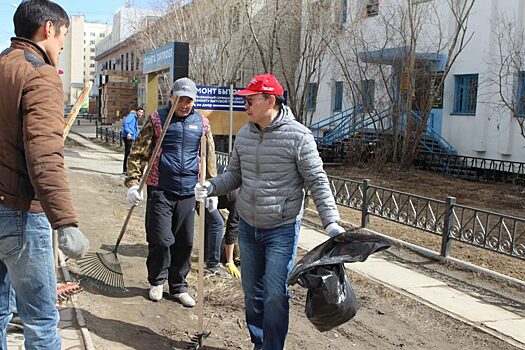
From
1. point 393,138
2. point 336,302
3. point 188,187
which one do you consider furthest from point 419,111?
point 336,302

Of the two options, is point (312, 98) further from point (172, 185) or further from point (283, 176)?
point (283, 176)

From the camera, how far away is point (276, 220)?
3703mm

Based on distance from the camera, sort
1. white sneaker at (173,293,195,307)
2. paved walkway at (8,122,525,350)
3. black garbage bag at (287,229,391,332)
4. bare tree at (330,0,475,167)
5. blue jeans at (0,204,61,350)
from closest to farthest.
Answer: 1. blue jeans at (0,204,61,350)
2. black garbage bag at (287,229,391,332)
3. paved walkway at (8,122,525,350)
4. white sneaker at (173,293,195,307)
5. bare tree at (330,0,475,167)

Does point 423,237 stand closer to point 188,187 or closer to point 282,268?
point 188,187

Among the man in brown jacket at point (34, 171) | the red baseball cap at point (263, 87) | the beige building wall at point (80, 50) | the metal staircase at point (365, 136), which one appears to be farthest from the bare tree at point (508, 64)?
the beige building wall at point (80, 50)

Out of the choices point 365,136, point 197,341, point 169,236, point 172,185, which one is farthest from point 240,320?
point 365,136

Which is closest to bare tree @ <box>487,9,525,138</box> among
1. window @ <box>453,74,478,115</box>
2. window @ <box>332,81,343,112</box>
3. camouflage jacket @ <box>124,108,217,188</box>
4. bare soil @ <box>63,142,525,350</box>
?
window @ <box>453,74,478,115</box>

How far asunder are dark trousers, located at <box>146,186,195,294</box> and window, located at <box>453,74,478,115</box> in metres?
16.1

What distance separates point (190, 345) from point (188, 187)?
50.7 inches

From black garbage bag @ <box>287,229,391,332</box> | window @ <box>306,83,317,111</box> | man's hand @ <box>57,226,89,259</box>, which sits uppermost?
window @ <box>306,83,317,111</box>

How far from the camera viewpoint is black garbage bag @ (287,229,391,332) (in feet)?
11.1

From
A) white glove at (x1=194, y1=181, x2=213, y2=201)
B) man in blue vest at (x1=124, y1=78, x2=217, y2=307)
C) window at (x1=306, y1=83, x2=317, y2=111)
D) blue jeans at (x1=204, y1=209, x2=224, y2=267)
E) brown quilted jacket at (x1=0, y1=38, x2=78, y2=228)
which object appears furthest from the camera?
window at (x1=306, y1=83, x2=317, y2=111)

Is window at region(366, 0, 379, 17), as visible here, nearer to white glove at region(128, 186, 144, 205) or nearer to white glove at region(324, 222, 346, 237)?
white glove at region(128, 186, 144, 205)

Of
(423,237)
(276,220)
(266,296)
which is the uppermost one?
(276,220)
